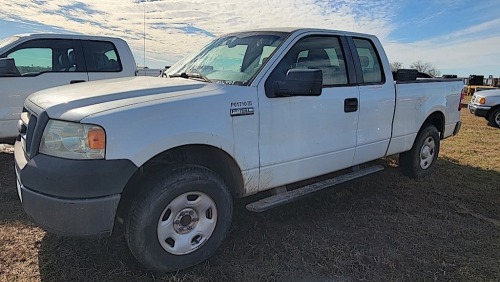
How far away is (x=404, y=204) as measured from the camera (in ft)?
14.5

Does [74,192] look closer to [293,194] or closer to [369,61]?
[293,194]

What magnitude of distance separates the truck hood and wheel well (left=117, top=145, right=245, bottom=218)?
1.41 feet

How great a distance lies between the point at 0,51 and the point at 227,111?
14.6 ft

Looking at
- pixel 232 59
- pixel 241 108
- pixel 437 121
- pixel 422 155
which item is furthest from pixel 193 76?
pixel 437 121

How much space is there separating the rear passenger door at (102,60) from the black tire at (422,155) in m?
4.77

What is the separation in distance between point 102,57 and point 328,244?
491 cm

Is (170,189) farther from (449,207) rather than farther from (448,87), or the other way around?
(448,87)

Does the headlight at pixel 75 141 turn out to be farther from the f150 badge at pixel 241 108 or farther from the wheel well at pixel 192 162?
the f150 badge at pixel 241 108

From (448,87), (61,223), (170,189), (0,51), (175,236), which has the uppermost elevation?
(0,51)

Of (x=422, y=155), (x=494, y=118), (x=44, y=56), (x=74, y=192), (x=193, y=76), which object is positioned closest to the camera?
(x=74, y=192)

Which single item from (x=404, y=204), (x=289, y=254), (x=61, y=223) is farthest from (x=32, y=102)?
(x=404, y=204)

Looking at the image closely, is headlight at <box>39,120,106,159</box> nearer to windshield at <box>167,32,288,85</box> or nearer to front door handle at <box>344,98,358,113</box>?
windshield at <box>167,32,288,85</box>

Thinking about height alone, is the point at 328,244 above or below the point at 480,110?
below

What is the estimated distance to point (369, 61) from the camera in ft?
14.4
